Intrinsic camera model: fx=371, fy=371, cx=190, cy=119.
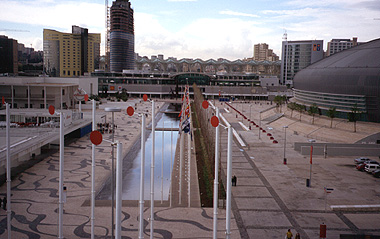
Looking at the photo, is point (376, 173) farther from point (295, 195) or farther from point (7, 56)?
point (7, 56)

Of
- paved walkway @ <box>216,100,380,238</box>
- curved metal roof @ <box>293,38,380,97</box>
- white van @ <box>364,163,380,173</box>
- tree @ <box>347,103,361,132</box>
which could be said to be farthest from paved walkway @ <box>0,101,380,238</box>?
curved metal roof @ <box>293,38,380,97</box>

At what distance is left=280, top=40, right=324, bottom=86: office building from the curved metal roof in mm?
130196

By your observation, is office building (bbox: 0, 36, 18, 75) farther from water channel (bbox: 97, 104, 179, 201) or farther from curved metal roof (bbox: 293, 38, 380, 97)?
curved metal roof (bbox: 293, 38, 380, 97)

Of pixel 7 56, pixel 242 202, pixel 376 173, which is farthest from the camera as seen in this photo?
pixel 7 56

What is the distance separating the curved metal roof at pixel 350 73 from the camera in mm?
53000

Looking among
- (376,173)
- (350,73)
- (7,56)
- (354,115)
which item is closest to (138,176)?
(376,173)

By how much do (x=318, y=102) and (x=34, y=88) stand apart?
4927cm

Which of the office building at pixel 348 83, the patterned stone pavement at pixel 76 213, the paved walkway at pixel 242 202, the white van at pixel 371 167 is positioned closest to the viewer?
the patterned stone pavement at pixel 76 213

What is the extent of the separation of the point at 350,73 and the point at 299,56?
148 metres

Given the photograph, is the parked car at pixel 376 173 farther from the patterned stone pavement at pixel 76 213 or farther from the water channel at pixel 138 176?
the water channel at pixel 138 176

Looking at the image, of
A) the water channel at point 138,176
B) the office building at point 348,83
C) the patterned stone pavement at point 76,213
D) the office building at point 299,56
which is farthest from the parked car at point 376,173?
the office building at point 299,56

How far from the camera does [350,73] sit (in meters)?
56.0

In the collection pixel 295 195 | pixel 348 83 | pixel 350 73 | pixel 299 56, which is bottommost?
pixel 295 195

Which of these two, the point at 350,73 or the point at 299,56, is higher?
the point at 299,56
